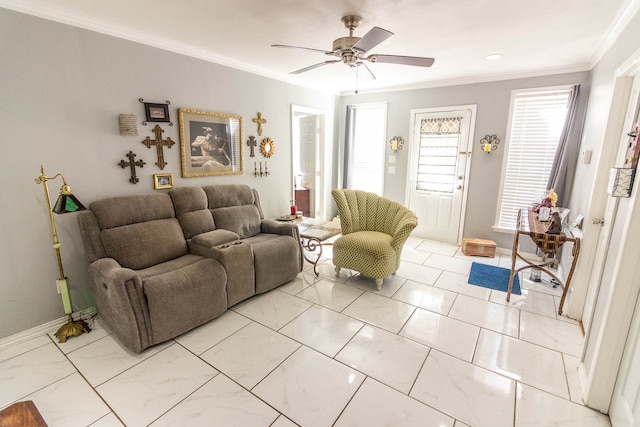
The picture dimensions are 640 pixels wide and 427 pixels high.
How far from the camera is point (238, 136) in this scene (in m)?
3.76

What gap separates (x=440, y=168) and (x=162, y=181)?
3.91m

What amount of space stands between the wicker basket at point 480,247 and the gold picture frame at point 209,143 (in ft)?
11.0

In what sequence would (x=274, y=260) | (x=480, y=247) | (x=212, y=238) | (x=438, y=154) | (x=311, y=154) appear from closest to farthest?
1. (x=212, y=238)
2. (x=274, y=260)
3. (x=480, y=247)
4. (x=438, y=154)
5. (x=311, y=154)

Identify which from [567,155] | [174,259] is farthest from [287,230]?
[567,155]

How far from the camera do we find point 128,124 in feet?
8.77

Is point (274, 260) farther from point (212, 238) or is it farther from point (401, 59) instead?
point (401, 59)

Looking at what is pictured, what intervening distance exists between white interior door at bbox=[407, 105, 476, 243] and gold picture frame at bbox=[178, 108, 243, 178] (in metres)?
2.83

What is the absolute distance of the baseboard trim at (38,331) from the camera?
2.23 meters

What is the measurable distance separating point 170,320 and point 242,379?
0.75 m

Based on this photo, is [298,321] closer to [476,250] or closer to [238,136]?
[238,136]

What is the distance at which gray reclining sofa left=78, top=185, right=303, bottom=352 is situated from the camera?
2.14 metres

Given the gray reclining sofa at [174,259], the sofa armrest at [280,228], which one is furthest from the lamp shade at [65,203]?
the sofa armrest at [280,228]

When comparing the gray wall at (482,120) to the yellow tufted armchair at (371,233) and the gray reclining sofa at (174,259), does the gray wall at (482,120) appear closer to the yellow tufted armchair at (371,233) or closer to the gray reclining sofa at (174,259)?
the yellow tufted armchair at (371,233)

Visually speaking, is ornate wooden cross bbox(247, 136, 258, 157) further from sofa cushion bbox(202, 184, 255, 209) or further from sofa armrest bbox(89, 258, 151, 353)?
sofa armrest bbox(89, 258, 151, 353)
